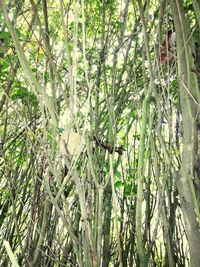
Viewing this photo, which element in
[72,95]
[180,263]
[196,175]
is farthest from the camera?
[180,263]

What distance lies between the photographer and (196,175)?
3.71 ft

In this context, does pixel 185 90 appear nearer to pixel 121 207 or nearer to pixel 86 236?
pixel 86 236

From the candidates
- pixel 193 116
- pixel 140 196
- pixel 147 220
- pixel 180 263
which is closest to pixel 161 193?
pixel 140 196

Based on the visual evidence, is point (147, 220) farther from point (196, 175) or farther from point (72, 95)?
point (72, 95)

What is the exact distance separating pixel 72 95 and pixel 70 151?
0.23m

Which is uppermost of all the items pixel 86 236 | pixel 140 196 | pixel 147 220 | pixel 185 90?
pixel 185 90

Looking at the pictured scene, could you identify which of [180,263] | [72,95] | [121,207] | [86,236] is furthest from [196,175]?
[180,263]

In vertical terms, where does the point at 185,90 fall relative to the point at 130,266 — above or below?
above

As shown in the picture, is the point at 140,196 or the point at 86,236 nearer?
the point at 86,236

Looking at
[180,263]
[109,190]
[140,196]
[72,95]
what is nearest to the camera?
[72,95]

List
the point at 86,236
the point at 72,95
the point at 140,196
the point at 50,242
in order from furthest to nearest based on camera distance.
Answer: the point at 50,242 < the point at 140,196 < the point at 86,236 < the point at 72,95

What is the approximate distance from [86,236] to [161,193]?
11.2 inches

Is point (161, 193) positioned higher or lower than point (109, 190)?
lower

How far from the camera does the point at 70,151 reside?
91 centimetres
